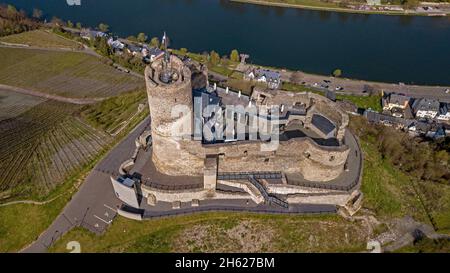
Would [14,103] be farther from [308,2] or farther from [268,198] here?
[308,2]

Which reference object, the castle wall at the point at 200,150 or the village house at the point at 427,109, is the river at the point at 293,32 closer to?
the village house at the point at 427,109

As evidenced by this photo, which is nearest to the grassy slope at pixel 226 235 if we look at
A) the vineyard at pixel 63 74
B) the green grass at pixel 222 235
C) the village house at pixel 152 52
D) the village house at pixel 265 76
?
the green grass at pixel 222 235

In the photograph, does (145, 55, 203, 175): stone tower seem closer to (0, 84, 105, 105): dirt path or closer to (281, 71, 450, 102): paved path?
(0, 84, 105, 105): dirt path

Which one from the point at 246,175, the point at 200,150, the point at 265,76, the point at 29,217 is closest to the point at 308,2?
the point at 265,76

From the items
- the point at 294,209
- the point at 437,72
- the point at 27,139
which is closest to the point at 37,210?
the point at 27,139

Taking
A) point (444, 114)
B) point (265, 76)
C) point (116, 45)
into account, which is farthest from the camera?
point (116, 45)
